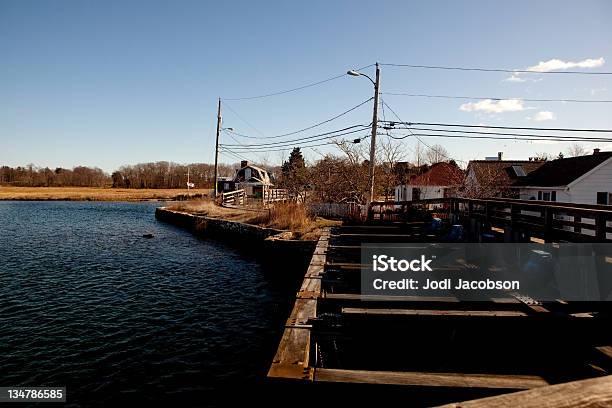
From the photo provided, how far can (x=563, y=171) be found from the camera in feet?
94.1

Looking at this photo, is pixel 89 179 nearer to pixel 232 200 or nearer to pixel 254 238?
pixel 232 200

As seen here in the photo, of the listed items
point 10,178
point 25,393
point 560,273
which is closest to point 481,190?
point 560,273

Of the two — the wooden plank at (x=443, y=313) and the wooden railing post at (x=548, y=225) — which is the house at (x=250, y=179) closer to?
the wooden railing post at (x=548, y=225)

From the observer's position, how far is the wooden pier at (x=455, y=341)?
5.05m

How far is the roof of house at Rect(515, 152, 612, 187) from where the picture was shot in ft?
86.2

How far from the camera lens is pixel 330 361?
796 cm

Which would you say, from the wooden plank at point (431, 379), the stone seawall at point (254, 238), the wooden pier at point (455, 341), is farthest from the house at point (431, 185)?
the wooden plank at point (431, 379)

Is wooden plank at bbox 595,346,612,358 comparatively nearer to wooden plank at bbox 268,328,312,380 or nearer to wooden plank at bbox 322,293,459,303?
wooden plank at bbox 322,293,459,303

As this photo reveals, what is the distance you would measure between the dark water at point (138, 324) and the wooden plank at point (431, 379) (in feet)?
10.5

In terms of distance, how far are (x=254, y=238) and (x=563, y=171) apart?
78.3 ft

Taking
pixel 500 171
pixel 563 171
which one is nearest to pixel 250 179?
pixel 500 171

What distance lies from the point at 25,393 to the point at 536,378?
8868 mm

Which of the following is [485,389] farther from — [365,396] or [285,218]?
[285,218]

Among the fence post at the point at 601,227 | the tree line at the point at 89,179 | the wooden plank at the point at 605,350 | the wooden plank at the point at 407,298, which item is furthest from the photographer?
the tree line at the point at 89,179
